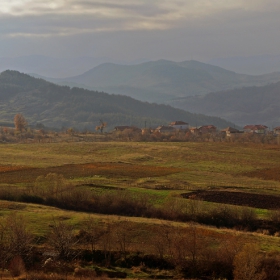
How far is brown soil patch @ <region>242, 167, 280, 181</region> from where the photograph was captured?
248 feet

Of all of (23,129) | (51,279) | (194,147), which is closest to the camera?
(51,279)

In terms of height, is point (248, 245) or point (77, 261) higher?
point (248, 245)

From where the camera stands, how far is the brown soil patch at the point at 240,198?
169 feet

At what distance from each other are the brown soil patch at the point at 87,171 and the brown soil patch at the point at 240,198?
663 inches

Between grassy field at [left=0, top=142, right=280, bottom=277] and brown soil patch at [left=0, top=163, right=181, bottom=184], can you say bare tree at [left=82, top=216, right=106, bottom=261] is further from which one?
brown soil patch at [left=0, top=163, right=181, bottom=184]

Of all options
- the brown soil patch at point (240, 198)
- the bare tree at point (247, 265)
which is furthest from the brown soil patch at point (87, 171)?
the bare tree at point (247, 265)

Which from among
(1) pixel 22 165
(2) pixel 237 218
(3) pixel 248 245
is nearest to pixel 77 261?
(3) pixel 248 245

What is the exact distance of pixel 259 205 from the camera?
5147 centimetres

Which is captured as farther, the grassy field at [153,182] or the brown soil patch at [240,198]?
the brown soil patch at [240,198]

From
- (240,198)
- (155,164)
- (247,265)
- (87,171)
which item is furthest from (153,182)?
(247,265)

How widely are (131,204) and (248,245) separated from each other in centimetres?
1999

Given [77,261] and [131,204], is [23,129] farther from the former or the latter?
[77,261]

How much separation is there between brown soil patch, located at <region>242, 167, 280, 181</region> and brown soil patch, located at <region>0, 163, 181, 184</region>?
39.2 ft

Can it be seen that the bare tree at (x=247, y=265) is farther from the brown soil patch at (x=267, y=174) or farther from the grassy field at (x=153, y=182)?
the brown soil patch at (x=267, y=174)
